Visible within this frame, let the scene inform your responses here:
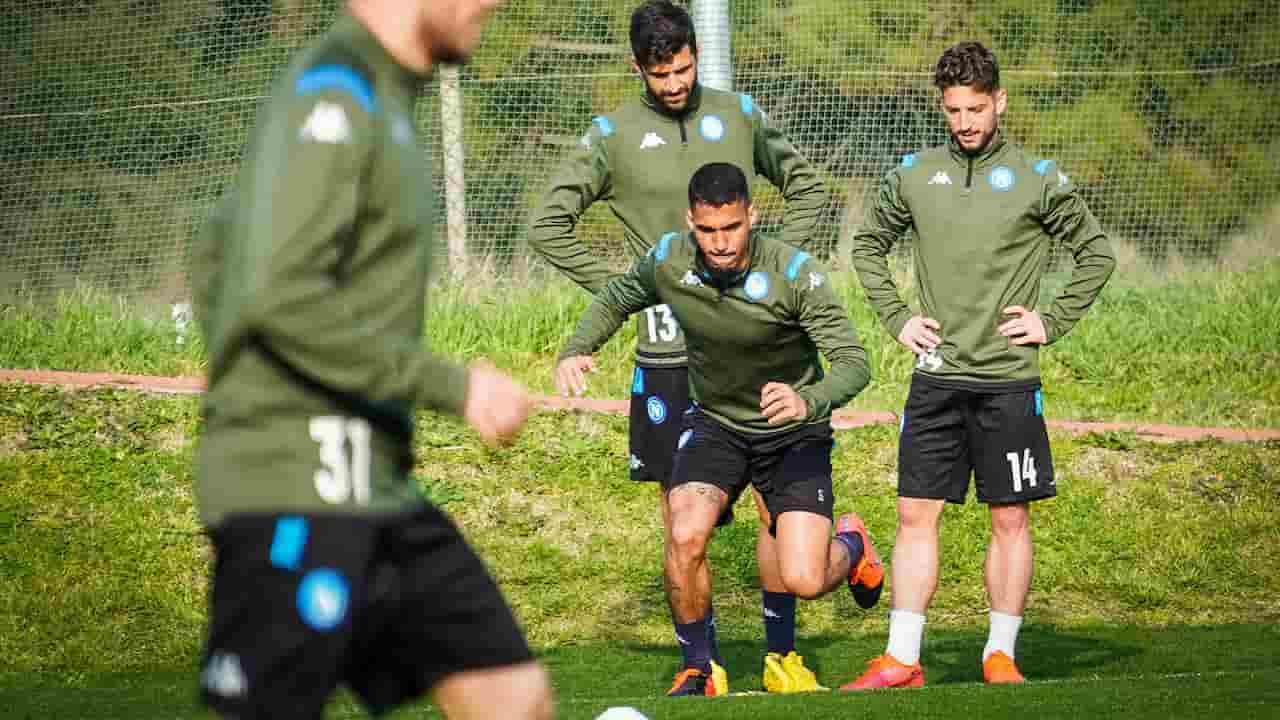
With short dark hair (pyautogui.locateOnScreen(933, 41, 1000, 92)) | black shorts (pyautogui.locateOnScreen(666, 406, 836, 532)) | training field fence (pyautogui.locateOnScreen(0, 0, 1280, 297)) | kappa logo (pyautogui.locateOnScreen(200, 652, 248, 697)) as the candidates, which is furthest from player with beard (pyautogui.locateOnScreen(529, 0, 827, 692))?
training field fence (pyautogui.locateOnScreen(0, 0, 1280, 297))

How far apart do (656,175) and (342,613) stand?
4386mm

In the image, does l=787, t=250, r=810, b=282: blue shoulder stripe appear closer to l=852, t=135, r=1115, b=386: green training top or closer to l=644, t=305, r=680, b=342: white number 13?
l=644, t=305, r=680, b=342: white number 13

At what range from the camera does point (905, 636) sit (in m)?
6.89

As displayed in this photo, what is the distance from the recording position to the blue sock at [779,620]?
6945 millimetres

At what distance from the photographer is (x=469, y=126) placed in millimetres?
12711

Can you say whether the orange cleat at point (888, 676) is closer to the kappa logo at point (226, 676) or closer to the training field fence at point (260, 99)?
the kappa logo at point (226, 676)

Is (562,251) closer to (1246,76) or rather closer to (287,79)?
(287,79)

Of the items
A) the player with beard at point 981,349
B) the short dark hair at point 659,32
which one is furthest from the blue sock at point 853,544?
the short dark hair at point 659,32

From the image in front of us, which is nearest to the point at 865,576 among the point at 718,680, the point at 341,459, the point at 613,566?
the point at 718,680

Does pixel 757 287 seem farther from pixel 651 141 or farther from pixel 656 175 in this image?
pixel 651 141

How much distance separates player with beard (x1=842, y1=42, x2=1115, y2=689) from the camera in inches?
272

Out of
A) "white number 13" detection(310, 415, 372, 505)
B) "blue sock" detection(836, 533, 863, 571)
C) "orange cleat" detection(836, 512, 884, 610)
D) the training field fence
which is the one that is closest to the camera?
"white number 13" detection(310, 415, 372, 505)

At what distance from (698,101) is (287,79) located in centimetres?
429

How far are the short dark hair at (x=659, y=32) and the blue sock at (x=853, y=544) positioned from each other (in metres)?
2.15
